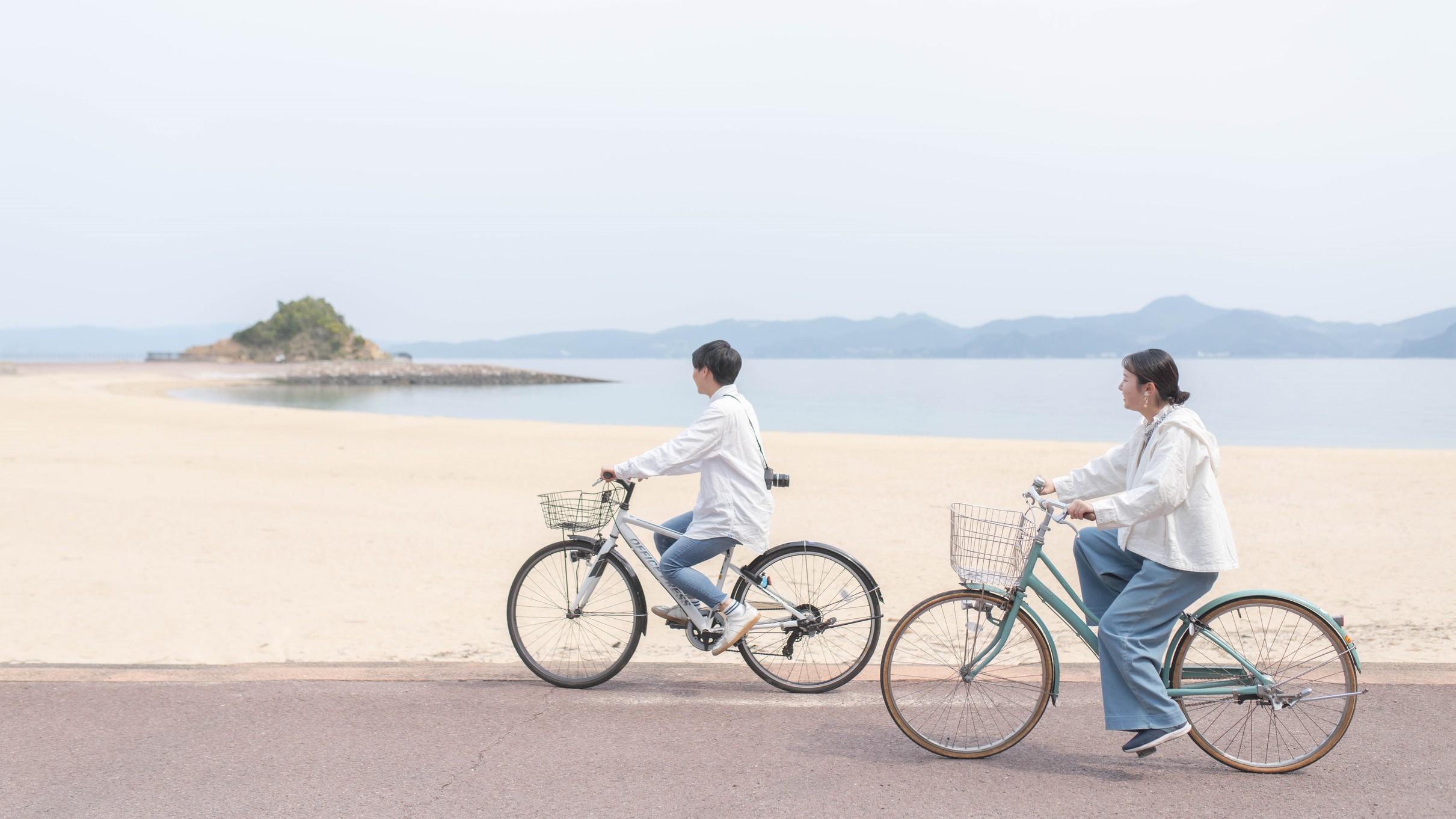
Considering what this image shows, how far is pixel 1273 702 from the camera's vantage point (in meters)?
3.74

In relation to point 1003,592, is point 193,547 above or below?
below

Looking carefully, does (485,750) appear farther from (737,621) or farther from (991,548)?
(991,548)

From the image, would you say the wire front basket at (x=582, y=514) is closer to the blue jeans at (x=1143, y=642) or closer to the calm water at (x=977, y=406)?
the blue jeans at (x=1143, y=642)

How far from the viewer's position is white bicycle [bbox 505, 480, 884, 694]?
454cm

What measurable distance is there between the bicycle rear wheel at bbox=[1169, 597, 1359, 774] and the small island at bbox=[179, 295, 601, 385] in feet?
362

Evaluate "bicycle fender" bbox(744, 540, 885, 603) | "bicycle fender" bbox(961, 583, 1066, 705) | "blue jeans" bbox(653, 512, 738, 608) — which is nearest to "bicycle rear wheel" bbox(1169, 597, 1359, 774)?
"bicycle fender" bbox(961, 583, 1066, 705)

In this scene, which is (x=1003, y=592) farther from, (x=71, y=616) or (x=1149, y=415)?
(x=71, y=616)

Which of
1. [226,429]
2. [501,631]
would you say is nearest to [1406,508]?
[501,631]

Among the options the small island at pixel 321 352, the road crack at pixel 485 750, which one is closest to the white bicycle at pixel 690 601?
the road crack at pixel 485 750

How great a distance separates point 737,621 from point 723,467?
0.74 meters

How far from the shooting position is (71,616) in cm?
633

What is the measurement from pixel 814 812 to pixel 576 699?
5.28 ft

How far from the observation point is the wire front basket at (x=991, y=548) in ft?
12.1

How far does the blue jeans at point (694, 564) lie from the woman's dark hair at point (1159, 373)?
6.29 feet
